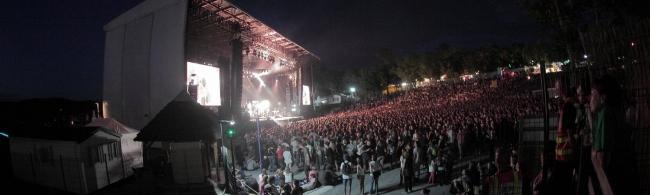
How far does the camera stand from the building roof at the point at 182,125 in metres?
10.6

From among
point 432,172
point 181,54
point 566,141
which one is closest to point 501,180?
point 432,172

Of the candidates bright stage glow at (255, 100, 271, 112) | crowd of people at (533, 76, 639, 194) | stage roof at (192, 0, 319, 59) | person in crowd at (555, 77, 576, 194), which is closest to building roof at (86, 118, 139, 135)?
stage roof at (192, 0, 319, 59)

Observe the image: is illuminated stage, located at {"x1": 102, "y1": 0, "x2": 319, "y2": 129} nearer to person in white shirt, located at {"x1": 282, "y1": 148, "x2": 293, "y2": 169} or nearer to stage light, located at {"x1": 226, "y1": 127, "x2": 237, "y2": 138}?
person in white shirt, located at {"x1": 282, "y1": 148, "x2": 293, "y2": 169}

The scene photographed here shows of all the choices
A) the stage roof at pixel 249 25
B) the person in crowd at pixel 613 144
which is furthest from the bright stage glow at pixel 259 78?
the person in crowd at pixel 613 144

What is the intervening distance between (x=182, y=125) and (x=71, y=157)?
683cm

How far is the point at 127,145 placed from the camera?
17.3 meters

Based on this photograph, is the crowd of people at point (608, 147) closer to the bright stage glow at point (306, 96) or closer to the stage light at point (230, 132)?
the stage light at point (230, 132)

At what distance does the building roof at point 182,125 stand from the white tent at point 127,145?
7.03 meters

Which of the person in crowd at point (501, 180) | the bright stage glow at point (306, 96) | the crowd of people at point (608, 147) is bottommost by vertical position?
the person in crowd at point (501, 180)

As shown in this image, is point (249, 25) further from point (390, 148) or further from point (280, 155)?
point (390, 148)

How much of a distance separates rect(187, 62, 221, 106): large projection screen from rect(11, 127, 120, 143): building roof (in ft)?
13.4

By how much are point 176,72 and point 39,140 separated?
20.2ft

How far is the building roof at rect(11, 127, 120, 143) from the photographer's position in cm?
1444

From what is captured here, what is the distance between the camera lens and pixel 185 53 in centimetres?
1775
